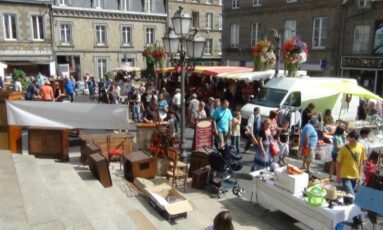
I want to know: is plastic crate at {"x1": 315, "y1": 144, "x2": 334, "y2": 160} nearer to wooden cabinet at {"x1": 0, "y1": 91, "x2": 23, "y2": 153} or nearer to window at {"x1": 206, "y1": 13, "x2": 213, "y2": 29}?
wooden cabinet at {"x1": 0, "y1": 91, "x2": 23, "y2": 153}

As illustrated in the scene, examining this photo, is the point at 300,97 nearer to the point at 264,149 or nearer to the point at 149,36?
the point at 264,149

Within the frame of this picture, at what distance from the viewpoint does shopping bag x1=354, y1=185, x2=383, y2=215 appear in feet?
19.0

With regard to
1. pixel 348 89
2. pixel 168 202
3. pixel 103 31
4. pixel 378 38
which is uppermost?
pixel 103 31

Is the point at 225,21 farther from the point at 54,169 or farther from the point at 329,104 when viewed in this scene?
the point at 54,169

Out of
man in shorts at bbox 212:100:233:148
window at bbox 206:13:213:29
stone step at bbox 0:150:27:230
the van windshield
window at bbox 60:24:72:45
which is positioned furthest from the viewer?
window at bbox 206:13:213:29

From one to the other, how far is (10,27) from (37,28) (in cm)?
230

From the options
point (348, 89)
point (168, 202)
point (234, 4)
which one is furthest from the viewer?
point (234, 4)

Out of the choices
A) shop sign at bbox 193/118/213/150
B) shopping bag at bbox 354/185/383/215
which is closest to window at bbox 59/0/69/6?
shop sign at bbox 193/118/213/150

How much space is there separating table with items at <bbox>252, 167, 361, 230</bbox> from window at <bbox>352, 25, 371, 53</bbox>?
18967 millimetres

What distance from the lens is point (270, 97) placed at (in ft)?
47.6

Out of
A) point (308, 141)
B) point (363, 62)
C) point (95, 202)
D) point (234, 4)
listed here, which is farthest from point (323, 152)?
point (234, 4)

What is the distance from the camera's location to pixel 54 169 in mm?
8383

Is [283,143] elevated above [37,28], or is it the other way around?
[37,28]

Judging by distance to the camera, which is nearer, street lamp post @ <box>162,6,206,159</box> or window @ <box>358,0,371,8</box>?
street lamp post @ <box>162,6,206,159</box>
